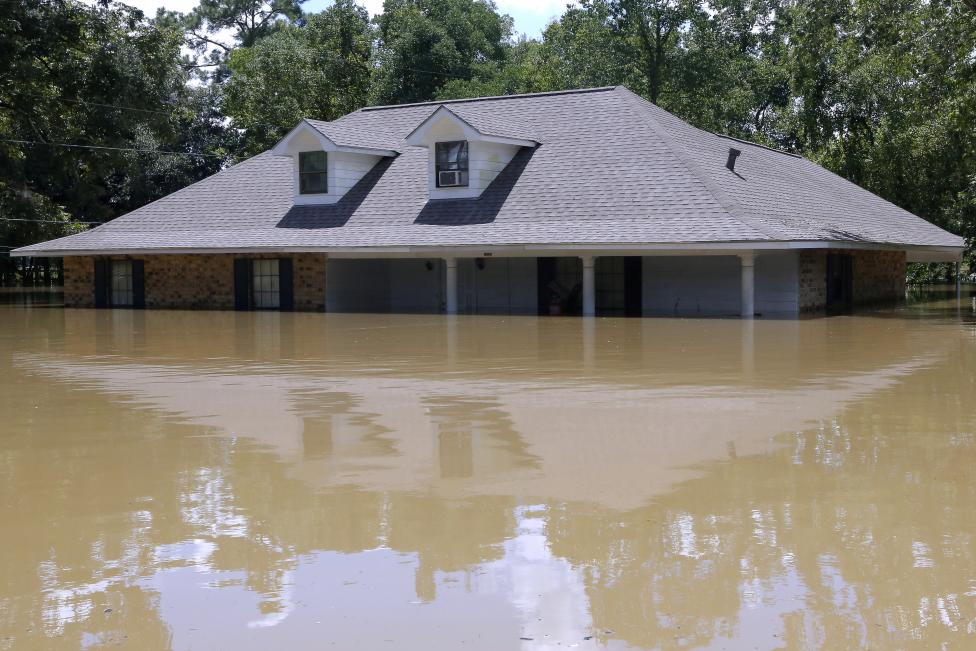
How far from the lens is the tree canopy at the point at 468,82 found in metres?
27.8

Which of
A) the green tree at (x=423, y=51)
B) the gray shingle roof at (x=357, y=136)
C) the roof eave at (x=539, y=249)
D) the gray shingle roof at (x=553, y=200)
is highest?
the green tree at (x=423, y=51)

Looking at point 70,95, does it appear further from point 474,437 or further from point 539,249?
point 474,437

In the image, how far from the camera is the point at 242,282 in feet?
103

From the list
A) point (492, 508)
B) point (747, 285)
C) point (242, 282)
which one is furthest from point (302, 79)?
point (492, 508)

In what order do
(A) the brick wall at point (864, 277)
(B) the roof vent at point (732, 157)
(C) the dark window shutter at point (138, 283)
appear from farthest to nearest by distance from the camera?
(C) the dark window shutter at point (138, 283), (B) the roof vent at point (732, 157), (A) the brick wall at point (864, 277)

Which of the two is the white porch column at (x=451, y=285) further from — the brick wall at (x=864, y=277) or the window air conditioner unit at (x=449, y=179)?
the brick wall at (x=864, y=277)

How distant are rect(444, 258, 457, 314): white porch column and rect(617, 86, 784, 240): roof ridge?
5.77 metres

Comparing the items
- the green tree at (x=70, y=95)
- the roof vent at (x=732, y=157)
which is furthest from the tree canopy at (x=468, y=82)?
the roof vent at (x=732, y=157)

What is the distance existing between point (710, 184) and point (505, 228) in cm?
470

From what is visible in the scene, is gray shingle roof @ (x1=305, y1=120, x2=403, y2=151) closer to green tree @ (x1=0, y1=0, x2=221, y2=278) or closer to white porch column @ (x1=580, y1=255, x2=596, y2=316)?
green tree @ (x1=0, y1=0, x2=221, y2=278)

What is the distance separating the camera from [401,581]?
232 inches

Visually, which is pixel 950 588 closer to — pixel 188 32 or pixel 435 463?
pixel 435 463

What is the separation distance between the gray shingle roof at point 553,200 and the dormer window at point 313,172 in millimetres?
589

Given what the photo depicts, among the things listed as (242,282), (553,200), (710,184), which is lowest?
(242,282)
